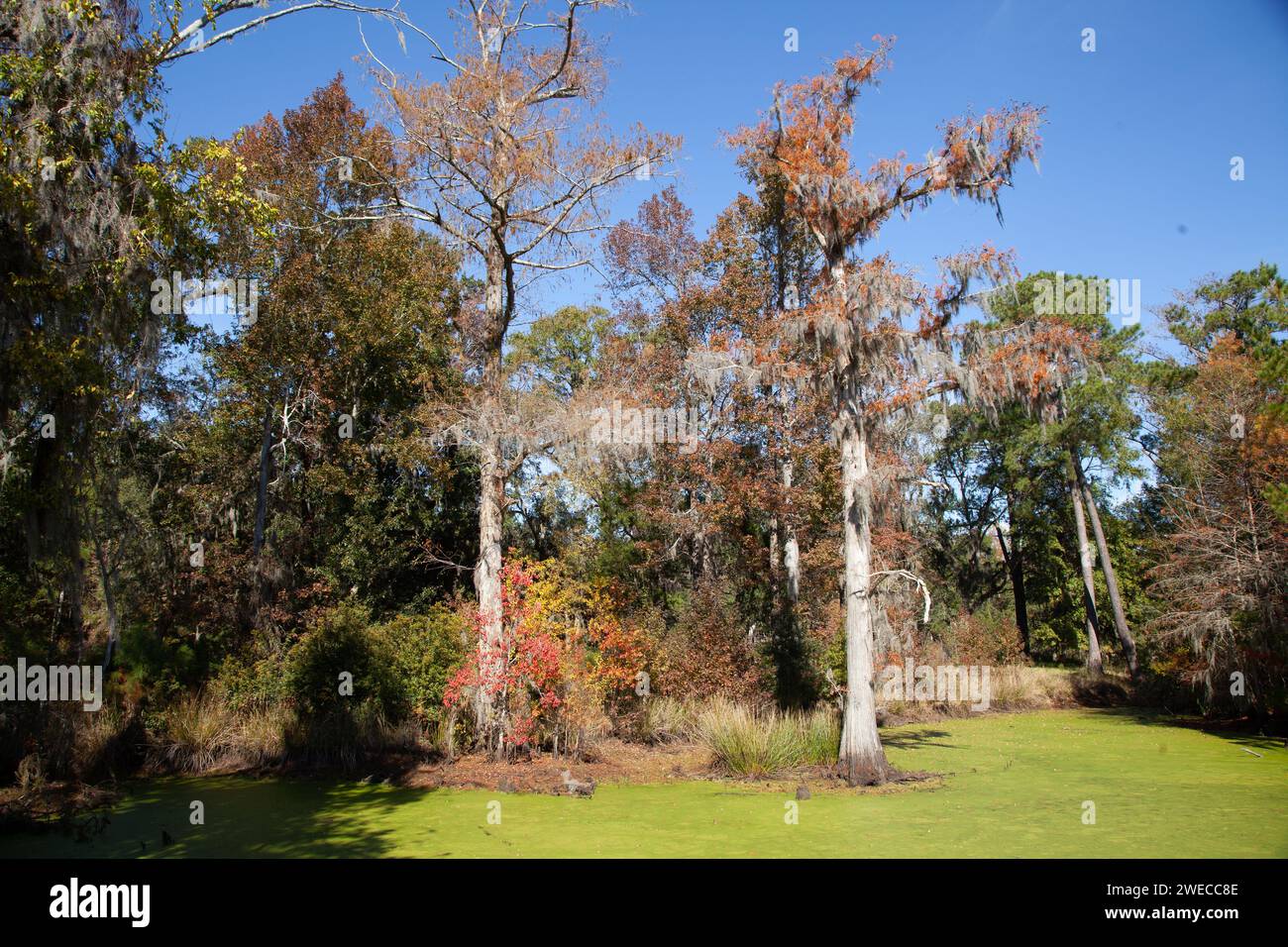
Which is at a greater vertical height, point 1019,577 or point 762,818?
point 1019,577

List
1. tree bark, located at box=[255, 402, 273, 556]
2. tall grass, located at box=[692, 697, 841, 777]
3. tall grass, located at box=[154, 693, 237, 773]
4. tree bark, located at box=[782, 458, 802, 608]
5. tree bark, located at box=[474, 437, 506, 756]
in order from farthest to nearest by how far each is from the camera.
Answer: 1. tree bark, located at box=[782, 458, 802, 608]
2. tree bark, located at box=[255, 402, 273, 556]
3. tree bark, located at box=[474, 437, 506, 756]
4. tall grass, located at box=[154, 693, 237, 773]
5. tall grass, located at box=[692, 697, 841, 777]

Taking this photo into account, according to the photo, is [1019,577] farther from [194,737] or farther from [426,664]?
[194,737]

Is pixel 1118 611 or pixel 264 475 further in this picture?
pixel 1118 611

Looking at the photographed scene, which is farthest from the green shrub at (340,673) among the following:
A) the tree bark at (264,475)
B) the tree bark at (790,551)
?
the tree bark at (790,551)

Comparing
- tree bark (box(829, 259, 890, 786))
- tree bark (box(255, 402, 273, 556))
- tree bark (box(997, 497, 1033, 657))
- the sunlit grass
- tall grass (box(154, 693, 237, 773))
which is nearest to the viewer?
the sunlit grass

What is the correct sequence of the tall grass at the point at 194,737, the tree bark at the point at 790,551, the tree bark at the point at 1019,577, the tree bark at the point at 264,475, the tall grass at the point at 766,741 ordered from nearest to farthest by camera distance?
the tall grass at the point at 766,741
the tall grass at the point at 194,737
the tree bark at the point at 264,475
the tree bark at the point at 790,551
the tree bark at the point at 1019,577

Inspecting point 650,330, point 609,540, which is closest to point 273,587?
point 609,540

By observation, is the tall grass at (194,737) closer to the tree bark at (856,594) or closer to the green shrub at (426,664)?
the green shrub at (426,664)

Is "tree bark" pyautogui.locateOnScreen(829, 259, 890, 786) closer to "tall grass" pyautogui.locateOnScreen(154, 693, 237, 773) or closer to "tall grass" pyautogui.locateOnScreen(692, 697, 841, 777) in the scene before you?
"tall grass" pyautogui.locateOnScreen(692, 697, 841, 777)

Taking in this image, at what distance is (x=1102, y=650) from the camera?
3123cm

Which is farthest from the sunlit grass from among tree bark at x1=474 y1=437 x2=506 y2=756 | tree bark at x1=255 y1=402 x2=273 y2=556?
tree bark at x1=255 y1=402 x2=273 y2=556

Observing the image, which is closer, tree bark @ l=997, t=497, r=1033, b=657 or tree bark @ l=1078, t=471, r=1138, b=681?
tree bark @ l=1078, t=471, r=1138, b=681

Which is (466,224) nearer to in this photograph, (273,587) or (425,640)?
(425,640)

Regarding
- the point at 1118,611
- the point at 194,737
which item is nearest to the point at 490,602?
the point at 194,737
